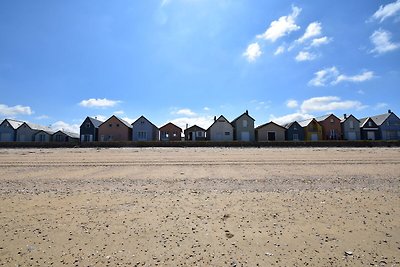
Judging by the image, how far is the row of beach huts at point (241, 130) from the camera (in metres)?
52.7

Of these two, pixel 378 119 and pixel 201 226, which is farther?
pixel 378 119

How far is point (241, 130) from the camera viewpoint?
172ft

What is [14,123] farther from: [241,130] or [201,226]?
[201,226]

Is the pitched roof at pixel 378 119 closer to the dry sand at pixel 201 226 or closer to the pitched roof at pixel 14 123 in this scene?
the dry sand at pixel 201 226

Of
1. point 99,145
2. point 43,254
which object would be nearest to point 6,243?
point 43,254

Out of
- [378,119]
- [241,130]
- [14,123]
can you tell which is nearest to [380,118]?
[378,119]

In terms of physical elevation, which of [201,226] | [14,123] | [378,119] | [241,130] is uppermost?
[14,123]

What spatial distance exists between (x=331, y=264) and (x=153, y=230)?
3.06 meters

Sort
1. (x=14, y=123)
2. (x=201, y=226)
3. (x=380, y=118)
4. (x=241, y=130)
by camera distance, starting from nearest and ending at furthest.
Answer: (x=201, y=226), (x=241, y=130), (x=380, y=118), (x=14, y=123)

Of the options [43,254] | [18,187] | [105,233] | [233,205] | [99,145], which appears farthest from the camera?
[99,145]

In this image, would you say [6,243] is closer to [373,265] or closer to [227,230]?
[227,230]

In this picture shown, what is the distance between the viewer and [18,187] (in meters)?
8.70

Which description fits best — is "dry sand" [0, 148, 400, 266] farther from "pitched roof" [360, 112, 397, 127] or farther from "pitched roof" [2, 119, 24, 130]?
"pitched roof" [2, 119, 24, 130]

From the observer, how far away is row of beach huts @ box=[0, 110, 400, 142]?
173ft
